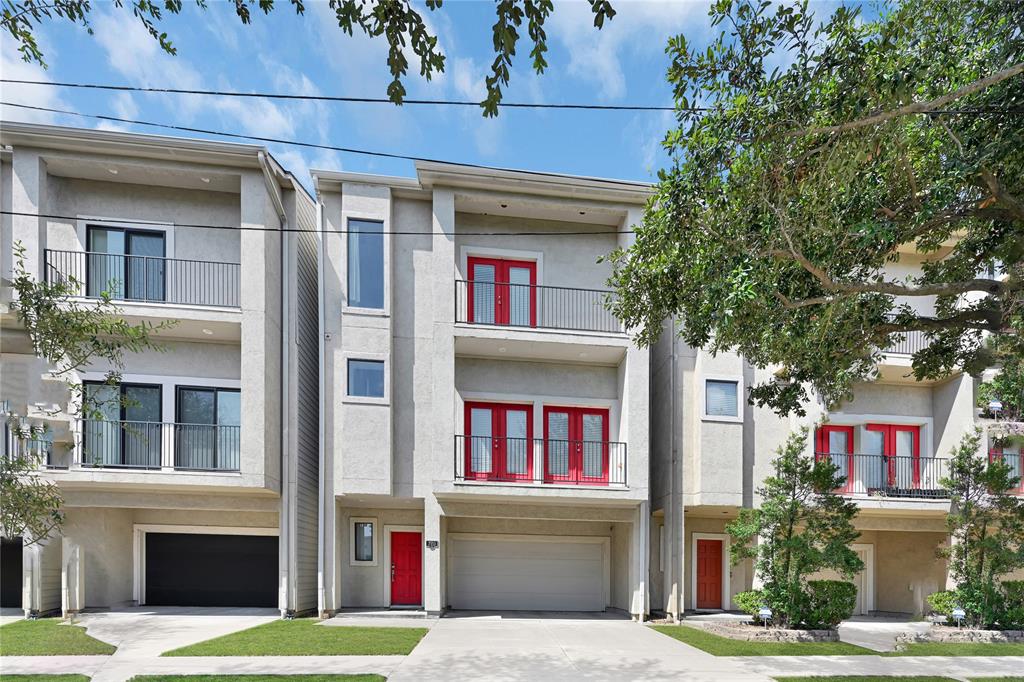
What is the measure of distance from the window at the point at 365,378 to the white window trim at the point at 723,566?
9.33 metres

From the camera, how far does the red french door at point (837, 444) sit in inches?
638

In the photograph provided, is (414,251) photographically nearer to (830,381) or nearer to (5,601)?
(830,381)

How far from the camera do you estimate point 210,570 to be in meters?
15.2

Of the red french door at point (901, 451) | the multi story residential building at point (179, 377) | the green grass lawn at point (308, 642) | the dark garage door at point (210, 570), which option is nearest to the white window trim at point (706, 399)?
the red french door at point (901, 451)

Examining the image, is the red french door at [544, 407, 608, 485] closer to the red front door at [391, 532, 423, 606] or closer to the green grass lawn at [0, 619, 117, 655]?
the red front door at [391, 532, 423, 606]

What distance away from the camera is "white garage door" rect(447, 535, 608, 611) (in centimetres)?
1616

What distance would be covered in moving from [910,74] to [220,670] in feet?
35.6

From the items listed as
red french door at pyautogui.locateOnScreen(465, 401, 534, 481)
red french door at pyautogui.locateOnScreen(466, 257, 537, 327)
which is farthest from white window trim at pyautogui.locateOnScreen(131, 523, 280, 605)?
red french door at pyautogui.locateOnScreen(466, 257, 537, 327)

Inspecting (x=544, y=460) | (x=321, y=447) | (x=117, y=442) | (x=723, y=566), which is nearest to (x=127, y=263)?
(x=117, y=442)

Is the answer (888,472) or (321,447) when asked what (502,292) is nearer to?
(321,447)

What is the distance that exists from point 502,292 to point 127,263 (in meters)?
8.76

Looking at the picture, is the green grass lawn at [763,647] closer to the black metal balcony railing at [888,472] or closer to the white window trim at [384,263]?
the black metal balcony railing at [888,472]

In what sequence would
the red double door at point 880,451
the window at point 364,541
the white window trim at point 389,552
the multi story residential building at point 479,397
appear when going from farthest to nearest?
the red double door at point 880,451, the window at point 364,541, the white window trim at point 389,552, the multi story residential building at point 479,397

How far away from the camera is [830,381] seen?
32.0 ft
